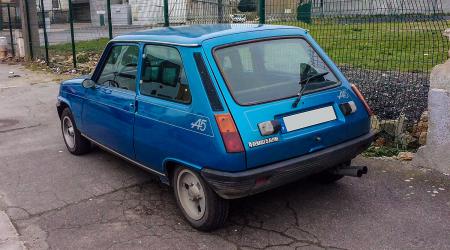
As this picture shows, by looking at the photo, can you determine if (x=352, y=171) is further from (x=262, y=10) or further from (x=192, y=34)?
(x=262, y=10)

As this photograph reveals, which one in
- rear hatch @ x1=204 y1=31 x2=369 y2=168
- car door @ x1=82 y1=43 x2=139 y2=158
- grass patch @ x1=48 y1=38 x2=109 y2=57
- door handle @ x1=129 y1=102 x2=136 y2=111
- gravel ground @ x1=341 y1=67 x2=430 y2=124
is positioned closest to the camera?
rear hatch @ x1=204 y1=31 x2=369 y2=168

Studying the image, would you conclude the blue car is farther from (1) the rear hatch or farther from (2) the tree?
(2) the tree

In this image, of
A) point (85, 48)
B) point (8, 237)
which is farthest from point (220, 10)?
point (85, 48)

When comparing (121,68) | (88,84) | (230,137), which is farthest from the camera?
(88,84)

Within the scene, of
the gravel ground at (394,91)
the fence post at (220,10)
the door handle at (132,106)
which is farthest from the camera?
the fence post at (220,10)

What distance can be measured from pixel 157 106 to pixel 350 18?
3.63m

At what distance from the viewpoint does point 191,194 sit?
3.98 metres

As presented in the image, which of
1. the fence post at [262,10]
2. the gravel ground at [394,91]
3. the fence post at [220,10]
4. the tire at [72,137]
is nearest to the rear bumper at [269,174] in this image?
the gravel ground at [394,91]

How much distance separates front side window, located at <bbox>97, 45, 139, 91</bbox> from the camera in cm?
465

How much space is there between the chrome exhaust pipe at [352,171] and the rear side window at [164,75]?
1566 millimetres

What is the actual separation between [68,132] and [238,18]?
3.30 meters

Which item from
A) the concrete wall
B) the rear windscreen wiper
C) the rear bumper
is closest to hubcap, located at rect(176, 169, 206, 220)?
the rear bumper

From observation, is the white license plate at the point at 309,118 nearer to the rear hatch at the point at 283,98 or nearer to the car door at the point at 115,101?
the rear hatch at the point at 283,98

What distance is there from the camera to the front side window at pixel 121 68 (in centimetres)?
465
